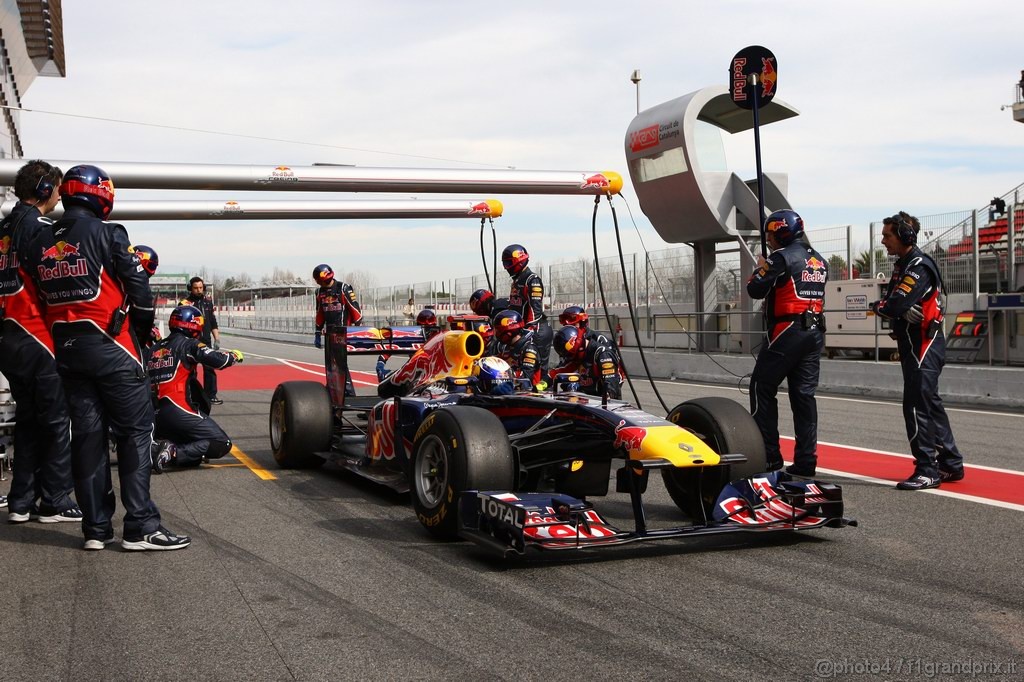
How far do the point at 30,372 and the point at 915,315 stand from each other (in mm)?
6262

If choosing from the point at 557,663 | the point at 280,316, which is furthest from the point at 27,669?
the point at 280,316

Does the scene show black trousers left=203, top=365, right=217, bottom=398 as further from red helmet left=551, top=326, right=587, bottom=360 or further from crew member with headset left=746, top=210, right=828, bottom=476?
crew member with headset left=746, top=210, right=828, bottom=476

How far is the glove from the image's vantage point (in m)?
7.53

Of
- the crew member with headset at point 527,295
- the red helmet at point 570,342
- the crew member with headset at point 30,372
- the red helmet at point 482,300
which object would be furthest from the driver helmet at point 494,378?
the red helmet at point 482,300

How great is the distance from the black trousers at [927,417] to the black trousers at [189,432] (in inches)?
225

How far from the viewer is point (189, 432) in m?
8.78

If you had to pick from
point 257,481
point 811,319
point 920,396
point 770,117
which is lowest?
point 257,481

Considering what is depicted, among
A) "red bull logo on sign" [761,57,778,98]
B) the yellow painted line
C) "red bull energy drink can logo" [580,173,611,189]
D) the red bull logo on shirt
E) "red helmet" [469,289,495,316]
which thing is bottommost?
the yellow painted line

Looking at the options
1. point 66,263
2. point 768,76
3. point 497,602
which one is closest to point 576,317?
point 768,76

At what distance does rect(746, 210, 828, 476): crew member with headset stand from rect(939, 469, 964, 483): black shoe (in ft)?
3.29

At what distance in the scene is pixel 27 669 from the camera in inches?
148

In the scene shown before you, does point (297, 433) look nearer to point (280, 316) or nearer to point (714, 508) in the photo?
point (714, 508)

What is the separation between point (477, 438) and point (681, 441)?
113 cm

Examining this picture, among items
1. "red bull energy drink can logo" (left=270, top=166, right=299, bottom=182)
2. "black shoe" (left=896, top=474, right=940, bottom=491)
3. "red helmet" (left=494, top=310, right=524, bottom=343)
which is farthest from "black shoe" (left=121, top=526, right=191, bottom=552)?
"red bull energy drink can logo" (left=270, top=166, right=299, bottom=182)
